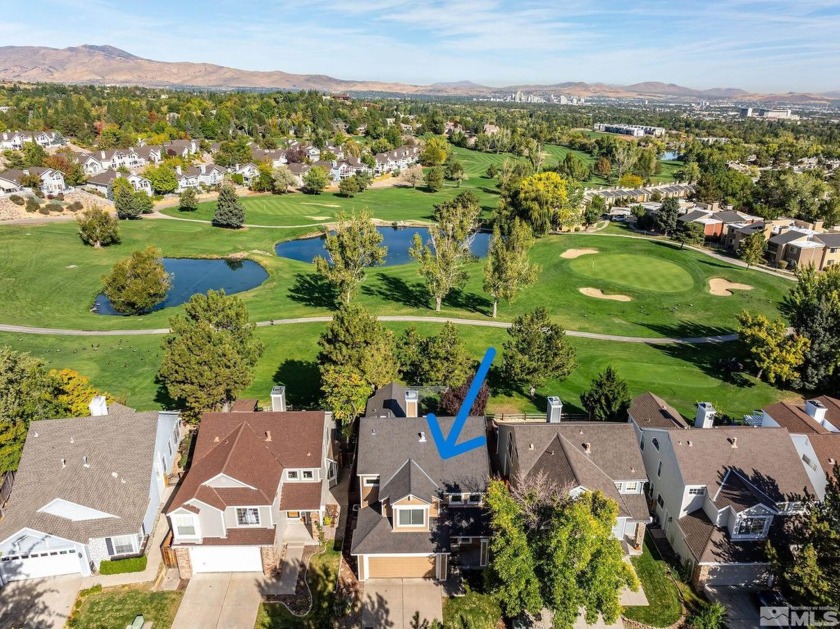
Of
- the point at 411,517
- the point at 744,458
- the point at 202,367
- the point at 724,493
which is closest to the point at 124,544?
the point at 202,367

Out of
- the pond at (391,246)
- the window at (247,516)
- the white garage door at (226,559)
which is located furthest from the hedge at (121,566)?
the pond at (391,246)

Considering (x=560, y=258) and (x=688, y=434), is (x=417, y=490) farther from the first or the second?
(x=560, y=258)

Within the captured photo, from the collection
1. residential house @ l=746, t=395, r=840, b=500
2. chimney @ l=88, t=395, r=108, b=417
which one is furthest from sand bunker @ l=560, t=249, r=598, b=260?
chimney @ l=88, t=395, r=108, b=417

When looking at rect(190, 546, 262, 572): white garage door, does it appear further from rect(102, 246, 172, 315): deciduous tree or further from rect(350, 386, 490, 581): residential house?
rect(102, 246, 172, 315): deciduous tree

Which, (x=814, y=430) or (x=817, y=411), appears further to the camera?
(x=817, y=411)

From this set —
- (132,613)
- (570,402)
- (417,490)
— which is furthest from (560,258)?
(132,613)

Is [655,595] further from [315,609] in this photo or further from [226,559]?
[226,559]
